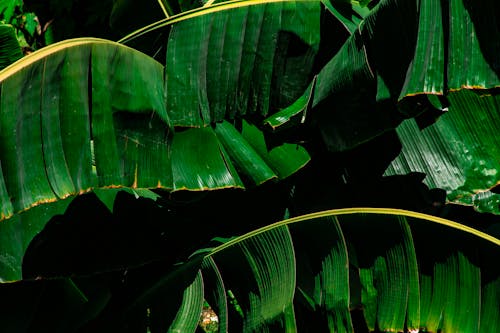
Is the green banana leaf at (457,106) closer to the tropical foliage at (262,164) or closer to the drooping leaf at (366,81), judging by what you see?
the tropical foliage at (262,164)

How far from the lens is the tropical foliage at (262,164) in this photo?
8.54 feet

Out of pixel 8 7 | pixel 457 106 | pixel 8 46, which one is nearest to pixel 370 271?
pixel 457 106

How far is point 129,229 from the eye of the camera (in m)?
3.29

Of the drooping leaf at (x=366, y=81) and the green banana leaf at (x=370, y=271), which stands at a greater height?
the drooping leaf at (x=366, y=81)

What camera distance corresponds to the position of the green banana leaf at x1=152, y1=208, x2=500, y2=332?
2.97 meters

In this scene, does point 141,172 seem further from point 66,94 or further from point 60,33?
point 60,33

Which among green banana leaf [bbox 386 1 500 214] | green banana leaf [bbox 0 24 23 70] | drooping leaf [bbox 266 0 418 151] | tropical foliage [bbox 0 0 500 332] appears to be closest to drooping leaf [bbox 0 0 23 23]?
tropical foliage [bbox 0 0 500 332]

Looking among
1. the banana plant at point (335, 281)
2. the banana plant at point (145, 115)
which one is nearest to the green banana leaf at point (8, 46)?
the banana plant at point (145, 115)

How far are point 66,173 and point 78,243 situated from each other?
763 millimetres

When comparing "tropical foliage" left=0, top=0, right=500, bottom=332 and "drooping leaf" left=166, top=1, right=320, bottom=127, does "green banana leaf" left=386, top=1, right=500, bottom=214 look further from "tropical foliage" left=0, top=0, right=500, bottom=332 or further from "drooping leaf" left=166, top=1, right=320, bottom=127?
"drooping leaf" left=166, top=1, right=320, bottom=127

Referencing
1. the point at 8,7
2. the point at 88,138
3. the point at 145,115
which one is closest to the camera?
the point at 88,138

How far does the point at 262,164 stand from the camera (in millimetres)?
3078

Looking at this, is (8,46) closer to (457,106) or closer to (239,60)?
(239,60)

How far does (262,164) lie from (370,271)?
2.13 feet
